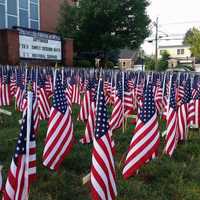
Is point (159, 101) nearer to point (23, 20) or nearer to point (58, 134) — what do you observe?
point (58, 134)

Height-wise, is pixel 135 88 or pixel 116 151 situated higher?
pixel 135 88

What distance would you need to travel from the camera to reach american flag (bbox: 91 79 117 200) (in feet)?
16.3

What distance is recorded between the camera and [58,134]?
6688 millimetres

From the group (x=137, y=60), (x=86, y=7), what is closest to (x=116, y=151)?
(x=86, y=7)

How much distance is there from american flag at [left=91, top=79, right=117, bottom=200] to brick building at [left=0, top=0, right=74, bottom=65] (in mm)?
23407

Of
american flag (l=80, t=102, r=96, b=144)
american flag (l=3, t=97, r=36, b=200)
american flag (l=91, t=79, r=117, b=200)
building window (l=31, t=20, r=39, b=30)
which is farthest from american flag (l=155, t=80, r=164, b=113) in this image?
building window (l=31, t=20, r=39, b=30)

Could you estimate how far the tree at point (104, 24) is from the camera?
3650cm

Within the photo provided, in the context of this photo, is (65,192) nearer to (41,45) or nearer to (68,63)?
(41,45)

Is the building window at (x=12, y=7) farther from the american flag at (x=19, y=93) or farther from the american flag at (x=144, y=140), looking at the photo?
the american flag at (x=144, y=140)

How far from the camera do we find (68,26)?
3744 cm

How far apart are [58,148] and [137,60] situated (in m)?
81.7

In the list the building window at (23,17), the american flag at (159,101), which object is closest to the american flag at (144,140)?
the american flag at (159,101)

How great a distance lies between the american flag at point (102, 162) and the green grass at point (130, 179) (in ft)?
3.48

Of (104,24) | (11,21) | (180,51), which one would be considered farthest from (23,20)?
(180,51)
